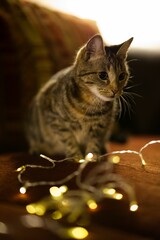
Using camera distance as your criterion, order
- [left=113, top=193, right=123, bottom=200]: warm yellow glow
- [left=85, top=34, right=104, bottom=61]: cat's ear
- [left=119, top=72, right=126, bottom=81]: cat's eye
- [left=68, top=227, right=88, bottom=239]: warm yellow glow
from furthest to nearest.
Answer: [left=119, top=72, right=126, bottom=81]: cat's eye
[left=85, top=34, right=104, bottom=61]: cat's ear
[left=113, top=193, right=123, bottom=200]: warm yellow glow
[left=68, top=227, right=88, bottom=239]: warm yellow glow

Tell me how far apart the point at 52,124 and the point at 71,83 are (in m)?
0.18

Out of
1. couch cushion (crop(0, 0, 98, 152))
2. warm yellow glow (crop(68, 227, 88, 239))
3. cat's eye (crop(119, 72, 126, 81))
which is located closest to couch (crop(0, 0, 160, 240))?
couch cushion (crop(0, 0, 98, 152))

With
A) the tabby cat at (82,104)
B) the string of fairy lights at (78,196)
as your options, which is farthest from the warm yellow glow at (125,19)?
the string of fairy lights at (78,196)

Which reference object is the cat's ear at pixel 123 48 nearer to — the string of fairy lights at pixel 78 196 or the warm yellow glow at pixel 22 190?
the string of fairy lights at pixel 78 196

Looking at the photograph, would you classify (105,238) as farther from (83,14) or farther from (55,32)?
(83,14)

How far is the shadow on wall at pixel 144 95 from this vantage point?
1705 mm

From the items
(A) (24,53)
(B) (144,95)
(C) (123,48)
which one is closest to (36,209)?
(C) (123,48)

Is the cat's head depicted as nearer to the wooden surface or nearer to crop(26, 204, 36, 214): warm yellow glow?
the wooden surface

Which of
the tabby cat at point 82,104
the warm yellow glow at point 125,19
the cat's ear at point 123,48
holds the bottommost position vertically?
the tabby cat at point 82,104

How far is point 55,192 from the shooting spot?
93cm

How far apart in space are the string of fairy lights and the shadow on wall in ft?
2.20

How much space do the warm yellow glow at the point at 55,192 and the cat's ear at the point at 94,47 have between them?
511mm

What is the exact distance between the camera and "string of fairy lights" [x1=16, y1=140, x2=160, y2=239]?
812 millimetres

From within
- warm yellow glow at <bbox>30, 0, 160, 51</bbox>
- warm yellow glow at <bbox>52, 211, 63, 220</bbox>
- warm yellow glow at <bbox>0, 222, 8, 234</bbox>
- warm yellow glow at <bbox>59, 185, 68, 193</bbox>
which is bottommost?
warm yellow glow at <bbox>0, 222, 8, 234</bbox>
